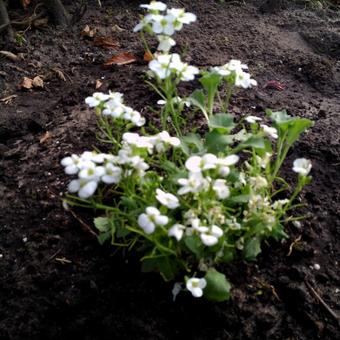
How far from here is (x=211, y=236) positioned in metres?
1.05

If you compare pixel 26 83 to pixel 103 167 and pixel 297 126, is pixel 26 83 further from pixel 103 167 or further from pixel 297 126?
pixel 297 126

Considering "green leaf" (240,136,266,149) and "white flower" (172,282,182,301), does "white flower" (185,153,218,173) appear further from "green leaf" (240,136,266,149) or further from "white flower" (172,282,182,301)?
Result: "white flower" (172,282,182,301)

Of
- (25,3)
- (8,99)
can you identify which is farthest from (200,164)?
(25,3)

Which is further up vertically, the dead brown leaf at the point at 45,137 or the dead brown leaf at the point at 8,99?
the dead brown leaf at the point at 45,137

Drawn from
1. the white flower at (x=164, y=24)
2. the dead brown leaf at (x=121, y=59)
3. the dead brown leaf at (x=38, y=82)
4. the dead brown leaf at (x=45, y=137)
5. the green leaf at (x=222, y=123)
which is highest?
the white flower at (x=164, y=24)

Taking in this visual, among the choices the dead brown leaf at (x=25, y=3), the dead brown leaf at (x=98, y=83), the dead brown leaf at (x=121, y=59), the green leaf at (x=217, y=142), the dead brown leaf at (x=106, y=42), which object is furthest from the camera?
the dead brown leaf at (x=25, y=3)

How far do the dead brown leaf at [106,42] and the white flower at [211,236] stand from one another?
1.55m

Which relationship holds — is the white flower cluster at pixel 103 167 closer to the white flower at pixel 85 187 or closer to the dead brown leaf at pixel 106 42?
the white flower at pixel 85 187

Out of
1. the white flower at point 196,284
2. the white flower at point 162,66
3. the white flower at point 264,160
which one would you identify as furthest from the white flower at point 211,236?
the white flower at point 162,66

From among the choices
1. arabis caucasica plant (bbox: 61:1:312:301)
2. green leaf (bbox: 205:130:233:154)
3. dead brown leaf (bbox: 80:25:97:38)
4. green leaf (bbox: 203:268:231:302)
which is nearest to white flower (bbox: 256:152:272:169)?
arabis caucasica plant (bbox: 61:1:312:301)

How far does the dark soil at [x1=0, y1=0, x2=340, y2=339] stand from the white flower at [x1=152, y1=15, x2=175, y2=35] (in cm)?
62

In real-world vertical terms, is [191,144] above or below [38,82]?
above

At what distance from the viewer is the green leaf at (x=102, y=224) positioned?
4.35 feet

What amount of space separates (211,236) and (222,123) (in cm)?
37
